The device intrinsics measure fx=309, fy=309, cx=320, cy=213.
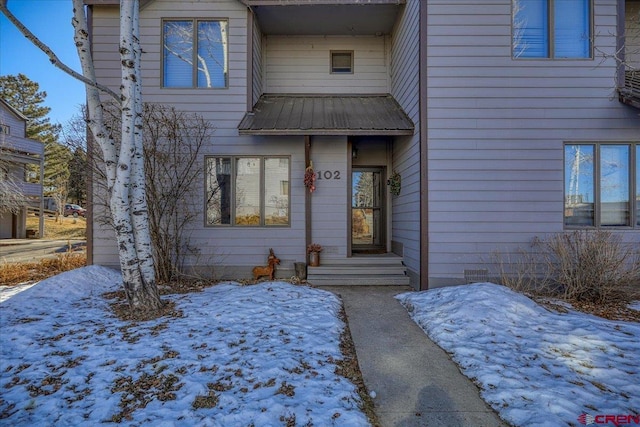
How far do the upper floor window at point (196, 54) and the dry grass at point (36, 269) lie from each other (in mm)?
4957

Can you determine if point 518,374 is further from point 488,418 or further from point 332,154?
point 332,154

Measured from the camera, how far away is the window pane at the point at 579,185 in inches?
222

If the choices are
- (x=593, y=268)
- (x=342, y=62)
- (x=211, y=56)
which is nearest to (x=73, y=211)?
(x=211, y=56)

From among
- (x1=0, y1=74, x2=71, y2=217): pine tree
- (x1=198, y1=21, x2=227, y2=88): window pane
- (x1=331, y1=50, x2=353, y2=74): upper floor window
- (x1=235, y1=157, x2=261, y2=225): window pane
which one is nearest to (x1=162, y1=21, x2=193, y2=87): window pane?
(x1=198, y1=21, x2=227, y2=88): window pane

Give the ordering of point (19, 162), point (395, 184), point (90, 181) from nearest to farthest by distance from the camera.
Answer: point (90, 181)
point (395, 184)
point (19, 162)

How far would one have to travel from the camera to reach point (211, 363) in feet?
9.86

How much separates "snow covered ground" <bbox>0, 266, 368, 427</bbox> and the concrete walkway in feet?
0.91

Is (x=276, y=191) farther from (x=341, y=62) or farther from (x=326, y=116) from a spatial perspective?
(x=341, y=62)

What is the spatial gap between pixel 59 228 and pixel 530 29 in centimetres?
2635

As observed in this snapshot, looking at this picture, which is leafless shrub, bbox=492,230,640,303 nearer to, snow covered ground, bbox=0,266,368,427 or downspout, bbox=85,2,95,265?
snow covered ground, bbox=0,266,368,427

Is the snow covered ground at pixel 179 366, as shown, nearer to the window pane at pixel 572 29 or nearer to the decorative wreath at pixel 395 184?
the decorative wreath at pixel 395 184

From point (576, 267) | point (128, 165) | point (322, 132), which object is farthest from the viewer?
point (322, 132)

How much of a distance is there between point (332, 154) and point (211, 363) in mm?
5008

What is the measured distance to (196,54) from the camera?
6.73m
